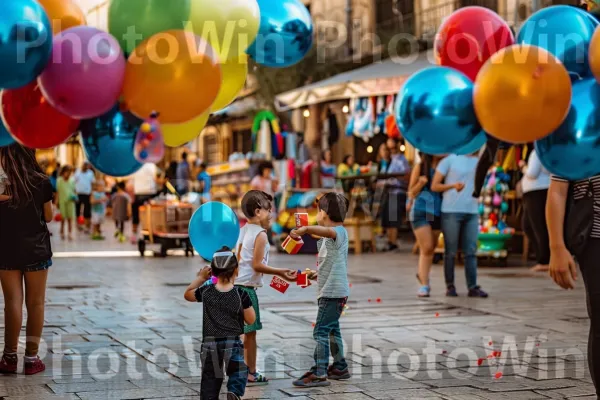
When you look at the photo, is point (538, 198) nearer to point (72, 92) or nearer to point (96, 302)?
point (96, 302)

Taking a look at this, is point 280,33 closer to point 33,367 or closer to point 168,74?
point 168,74

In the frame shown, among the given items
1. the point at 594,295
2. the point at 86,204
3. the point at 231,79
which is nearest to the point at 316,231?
the point at 231,79

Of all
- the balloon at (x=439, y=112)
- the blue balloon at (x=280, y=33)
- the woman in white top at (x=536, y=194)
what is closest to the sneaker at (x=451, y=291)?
the woman in white top at (x=536, y=194)

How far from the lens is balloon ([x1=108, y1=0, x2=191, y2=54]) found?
3.88 metres

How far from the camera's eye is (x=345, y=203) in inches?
245

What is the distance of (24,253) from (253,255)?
147 cm

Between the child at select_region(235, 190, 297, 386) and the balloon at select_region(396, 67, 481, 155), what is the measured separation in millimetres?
1999

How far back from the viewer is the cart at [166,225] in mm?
16516

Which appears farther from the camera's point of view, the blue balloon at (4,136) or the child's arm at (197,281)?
the child's arm at (197,281)

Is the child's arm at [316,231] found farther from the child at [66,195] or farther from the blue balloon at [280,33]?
the child at [66,195]

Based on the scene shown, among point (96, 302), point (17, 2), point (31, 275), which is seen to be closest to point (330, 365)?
point (31, 275)

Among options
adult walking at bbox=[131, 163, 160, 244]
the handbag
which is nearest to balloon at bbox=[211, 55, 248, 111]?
the handbag

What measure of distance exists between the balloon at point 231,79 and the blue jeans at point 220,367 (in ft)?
4.08

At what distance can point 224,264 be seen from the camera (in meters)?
5.12
